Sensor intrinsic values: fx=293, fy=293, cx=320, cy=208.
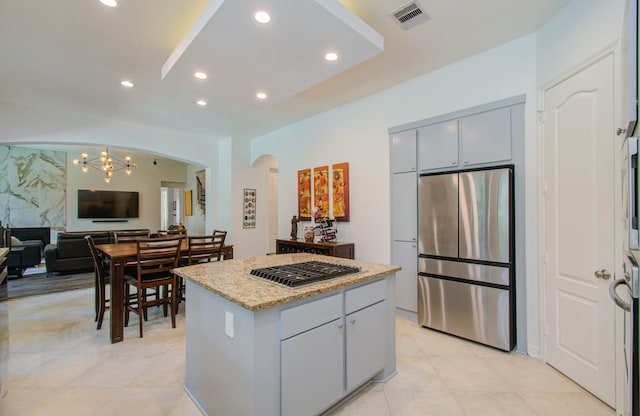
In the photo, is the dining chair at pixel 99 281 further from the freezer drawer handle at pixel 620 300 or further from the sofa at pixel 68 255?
the freezer drawer handle at pixel 620 300

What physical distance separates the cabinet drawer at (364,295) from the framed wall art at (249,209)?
183 inches

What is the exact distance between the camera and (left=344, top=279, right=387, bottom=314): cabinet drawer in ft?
6.26

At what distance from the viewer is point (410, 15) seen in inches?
93.4

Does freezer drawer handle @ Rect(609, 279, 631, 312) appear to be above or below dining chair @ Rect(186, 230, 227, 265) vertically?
above

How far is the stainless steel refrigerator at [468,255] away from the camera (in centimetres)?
270

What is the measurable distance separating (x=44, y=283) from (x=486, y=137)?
23.6 ft

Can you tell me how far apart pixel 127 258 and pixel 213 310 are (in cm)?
181

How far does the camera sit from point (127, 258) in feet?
9.84

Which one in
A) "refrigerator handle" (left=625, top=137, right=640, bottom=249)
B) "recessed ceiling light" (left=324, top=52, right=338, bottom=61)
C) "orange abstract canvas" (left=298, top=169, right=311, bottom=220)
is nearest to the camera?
"refrigerator handle" (left=625, top=137, right=640, bottom=249)

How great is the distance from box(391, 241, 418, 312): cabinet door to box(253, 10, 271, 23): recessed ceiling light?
2.69 meters

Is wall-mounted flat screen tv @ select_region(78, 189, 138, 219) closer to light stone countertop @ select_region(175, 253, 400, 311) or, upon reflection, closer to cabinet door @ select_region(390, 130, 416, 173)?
light stone countertop @ select_region(175, 253, 400, 311)

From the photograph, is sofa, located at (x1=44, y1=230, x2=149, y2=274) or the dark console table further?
sofa, located at (x1=44, y1=230, x2=149, y2=274)

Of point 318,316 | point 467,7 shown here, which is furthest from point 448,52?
A: point 318,316

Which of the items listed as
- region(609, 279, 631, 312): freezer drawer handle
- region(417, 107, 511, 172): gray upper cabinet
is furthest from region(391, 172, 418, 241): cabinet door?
region(609, 279, 631, 312): freezer drawer handle
